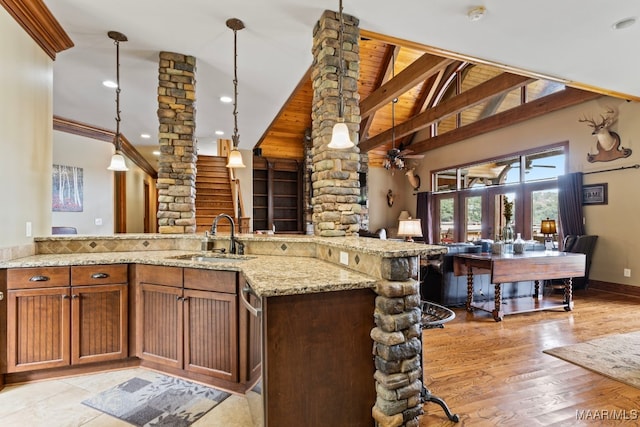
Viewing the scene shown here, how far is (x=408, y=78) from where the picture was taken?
5531mm

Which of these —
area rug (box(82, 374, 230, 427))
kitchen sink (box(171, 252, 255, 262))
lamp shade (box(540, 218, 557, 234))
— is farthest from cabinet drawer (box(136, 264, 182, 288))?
lamp shade (box(540, 218, 557, 234))

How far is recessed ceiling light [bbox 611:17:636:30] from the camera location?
291 cm

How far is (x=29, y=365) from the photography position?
2373 mm

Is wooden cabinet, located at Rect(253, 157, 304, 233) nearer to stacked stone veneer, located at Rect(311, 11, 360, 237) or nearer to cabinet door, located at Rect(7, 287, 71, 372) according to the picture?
stacked stone veneer, located at Rect(311, 11, 360, 237)

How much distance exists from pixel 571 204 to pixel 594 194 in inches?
14.0

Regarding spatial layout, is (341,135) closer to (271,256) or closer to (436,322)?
(271,256)

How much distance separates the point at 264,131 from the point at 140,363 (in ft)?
17.1

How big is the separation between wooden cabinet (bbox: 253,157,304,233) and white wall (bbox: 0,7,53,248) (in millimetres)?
6863

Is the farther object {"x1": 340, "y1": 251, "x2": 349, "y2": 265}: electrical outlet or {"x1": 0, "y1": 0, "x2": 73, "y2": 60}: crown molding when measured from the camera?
{"x1": 0, "y1": 0, "x2": 73, "y2": 60}: crown molding

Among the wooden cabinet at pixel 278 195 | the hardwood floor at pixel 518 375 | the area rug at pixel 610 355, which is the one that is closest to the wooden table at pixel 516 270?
the hardwood floor at pixel 518 375

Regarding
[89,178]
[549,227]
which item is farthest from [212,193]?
[549,227]

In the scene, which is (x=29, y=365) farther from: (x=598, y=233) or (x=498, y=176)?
(x=498, y=176)

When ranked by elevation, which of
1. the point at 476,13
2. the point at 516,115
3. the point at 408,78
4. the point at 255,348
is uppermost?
the point at 408,78

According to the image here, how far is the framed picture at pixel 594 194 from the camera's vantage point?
551cm
